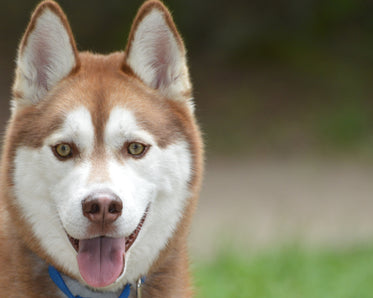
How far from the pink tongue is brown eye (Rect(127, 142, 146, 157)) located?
0.38 m

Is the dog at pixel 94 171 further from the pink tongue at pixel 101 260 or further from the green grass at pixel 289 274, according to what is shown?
the green grass at pixel 289 274

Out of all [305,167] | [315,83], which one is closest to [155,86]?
[305,167]

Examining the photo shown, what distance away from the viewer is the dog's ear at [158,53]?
321 centimetres

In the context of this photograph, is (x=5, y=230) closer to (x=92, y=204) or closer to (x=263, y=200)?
(x=92, y=204)

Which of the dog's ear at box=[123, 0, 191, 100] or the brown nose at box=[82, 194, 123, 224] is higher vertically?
the dog's ear at box=[123, 0, 191, 100]

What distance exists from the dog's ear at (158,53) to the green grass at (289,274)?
2.18 meters

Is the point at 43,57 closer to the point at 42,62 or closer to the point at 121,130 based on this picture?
the point at 42,62

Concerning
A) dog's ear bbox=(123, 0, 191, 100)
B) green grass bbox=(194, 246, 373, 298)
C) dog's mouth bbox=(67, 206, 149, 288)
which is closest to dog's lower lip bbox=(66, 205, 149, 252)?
dog's mouth bbox=(67, 206, 149, 288)

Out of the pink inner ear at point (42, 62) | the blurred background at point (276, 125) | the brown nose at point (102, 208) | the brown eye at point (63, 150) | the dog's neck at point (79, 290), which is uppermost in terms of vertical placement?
the pink inner ear at point (42, 62)

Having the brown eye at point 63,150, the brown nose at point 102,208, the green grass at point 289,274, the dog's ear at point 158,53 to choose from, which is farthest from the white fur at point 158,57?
the green grass at point 289,274

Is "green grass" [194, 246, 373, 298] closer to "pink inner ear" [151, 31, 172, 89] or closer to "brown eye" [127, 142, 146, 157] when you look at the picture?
"pink inner ear" [151, 31, 172, 89]

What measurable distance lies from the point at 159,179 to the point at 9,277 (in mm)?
799

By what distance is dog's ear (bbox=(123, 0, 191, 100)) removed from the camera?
10.5 ft

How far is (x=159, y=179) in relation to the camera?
308 cm
